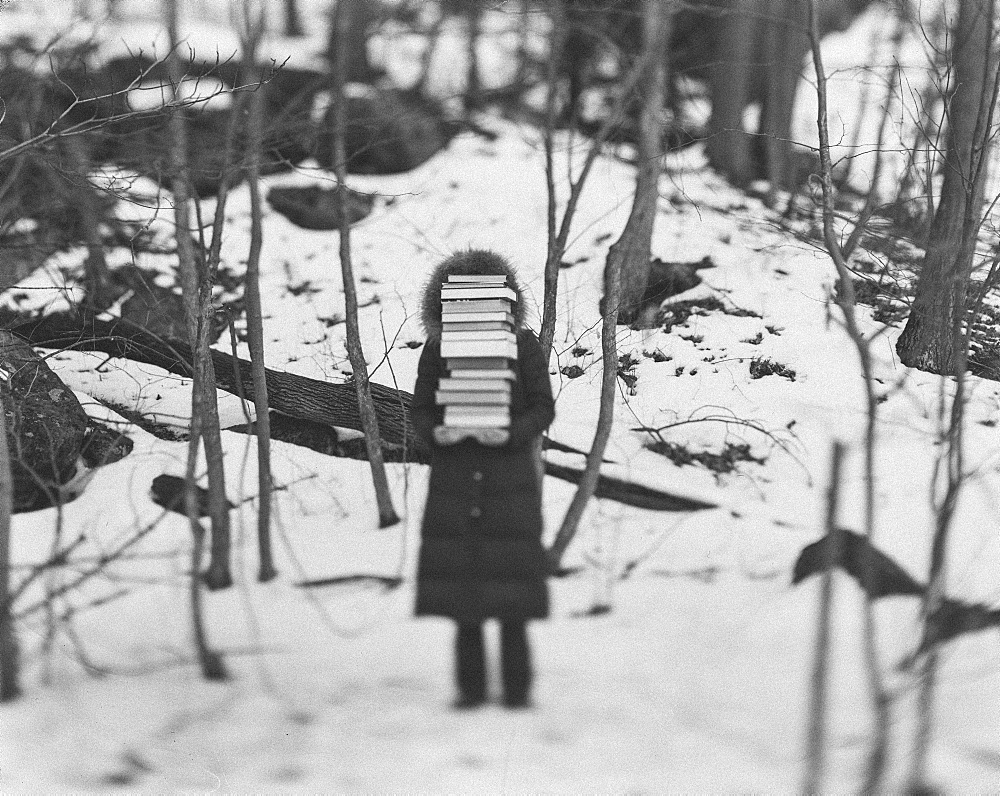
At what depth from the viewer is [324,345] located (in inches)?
241

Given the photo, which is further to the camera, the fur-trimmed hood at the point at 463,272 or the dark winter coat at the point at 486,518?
the fur-trimmed hood at the point at 463,272

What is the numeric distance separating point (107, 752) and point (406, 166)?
799 cm

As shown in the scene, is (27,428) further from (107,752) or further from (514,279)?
(514,279)

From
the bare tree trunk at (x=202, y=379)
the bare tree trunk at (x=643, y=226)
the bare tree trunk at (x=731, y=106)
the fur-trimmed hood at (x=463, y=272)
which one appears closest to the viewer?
the fur-trimmed hood at (x=463, y=272)

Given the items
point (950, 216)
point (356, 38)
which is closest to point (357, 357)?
point (950, 216)

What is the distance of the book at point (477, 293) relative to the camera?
126 inches

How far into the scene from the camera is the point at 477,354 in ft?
10.1

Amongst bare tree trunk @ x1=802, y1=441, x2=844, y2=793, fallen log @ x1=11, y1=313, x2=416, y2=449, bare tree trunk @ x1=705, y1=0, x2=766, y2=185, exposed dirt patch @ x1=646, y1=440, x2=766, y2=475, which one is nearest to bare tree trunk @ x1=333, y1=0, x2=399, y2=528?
fallen log @ x1=11, y1=313, x2=416, y2=449

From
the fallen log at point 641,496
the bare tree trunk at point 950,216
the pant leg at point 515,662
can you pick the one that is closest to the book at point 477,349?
the pant leg at point 515,662

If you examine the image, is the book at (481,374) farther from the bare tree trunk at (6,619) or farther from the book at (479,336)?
the bare tree trunk at (6,619)

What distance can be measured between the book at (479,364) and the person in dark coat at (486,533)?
0.37ft

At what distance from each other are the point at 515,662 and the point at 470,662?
0.16m

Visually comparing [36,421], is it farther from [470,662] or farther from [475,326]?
[470,662]

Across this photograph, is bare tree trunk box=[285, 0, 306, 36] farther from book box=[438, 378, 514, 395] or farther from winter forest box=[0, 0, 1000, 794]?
book box=[438, 378, 514, 395]
